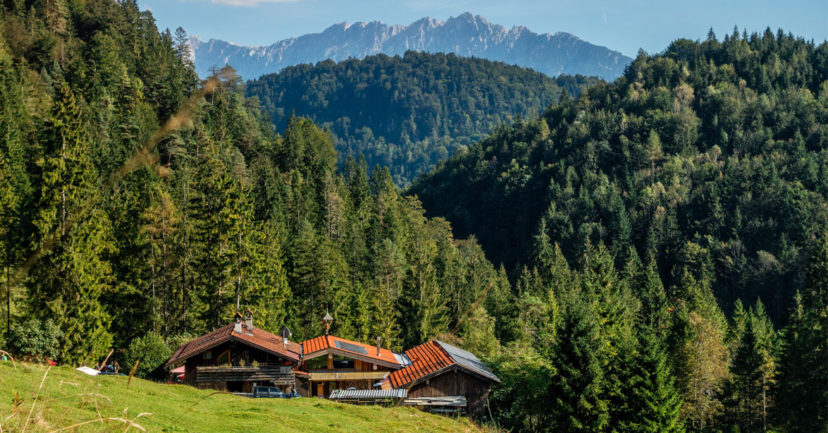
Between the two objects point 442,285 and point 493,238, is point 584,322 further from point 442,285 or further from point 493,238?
point 493,238

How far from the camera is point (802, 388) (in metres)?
46.9

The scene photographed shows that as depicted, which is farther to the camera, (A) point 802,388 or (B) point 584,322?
(A) point 802,388

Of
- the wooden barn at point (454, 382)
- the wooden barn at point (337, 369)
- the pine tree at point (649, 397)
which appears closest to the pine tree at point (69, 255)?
the wooden barn at point (337, 369)

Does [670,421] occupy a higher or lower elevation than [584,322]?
lower

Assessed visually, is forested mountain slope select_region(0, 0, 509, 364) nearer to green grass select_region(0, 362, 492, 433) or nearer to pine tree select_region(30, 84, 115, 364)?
pine tree select_region(30, 84, 115, 364)

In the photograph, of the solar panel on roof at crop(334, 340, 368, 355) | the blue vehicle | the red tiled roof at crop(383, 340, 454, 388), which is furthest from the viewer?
the solar panel on roof at crop(334, 340, 368, 355)

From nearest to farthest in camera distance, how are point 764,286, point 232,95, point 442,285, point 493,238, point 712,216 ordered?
1. point 442,285
2. point 232,95
3. point 764,286
4. point 712,216
5. point 493,238

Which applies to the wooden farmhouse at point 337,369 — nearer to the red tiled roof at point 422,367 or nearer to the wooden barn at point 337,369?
the wooden barn at point 337,369

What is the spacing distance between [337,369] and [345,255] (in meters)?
37.6

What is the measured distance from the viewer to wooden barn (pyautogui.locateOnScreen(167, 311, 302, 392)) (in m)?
33.5

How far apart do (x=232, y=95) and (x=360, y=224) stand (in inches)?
1570

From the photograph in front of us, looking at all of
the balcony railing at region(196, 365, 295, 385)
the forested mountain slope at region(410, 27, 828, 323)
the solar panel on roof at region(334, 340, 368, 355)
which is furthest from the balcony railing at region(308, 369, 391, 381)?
the forested mountain slope at region(410, 27, 828, 323)

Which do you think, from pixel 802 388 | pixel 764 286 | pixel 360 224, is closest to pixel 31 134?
pixel 360 224

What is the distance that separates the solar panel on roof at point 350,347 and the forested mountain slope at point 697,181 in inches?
4134
